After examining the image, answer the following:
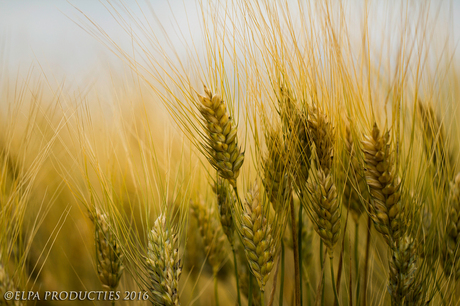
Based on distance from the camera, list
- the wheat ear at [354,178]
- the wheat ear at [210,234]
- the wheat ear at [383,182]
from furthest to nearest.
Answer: the wheat ear at [210,234] → the wheat ear at [354,178] → the wheat ear at [383,182]

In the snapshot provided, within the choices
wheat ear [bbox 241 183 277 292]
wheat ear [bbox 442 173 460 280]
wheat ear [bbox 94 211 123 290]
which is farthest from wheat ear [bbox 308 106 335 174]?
wheat ear [bbox 94 211 123 290]

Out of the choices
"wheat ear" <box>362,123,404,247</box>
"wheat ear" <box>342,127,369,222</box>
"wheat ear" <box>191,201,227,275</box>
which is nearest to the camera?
"wheat ear" <box>362,123,404,247</box>

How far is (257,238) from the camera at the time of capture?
656 mm

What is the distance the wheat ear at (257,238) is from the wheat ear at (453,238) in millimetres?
518

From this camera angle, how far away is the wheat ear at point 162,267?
66cm

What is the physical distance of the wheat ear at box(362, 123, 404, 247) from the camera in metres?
0.62

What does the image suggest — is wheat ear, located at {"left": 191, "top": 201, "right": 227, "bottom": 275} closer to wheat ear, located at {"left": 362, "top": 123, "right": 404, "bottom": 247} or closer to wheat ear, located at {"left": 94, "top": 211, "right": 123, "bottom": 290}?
A: wheat ear, located at {"left": 94, "top": 211, "right": 123, "bottom": 290}

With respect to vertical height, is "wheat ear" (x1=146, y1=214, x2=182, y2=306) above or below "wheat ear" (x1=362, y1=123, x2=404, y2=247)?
below

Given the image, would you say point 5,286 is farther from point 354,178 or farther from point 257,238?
point 354,178

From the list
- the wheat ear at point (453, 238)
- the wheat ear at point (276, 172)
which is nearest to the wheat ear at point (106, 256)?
the wheat ear at point (276, 172)

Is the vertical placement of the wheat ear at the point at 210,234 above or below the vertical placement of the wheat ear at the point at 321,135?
below

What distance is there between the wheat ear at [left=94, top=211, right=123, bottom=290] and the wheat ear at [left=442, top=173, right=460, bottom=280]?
2.95 ft

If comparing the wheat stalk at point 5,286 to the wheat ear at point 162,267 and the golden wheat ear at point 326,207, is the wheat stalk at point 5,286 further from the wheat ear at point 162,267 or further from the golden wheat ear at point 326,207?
the golden wheat ear at point 326,207

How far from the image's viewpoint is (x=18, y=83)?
957 millimetres
